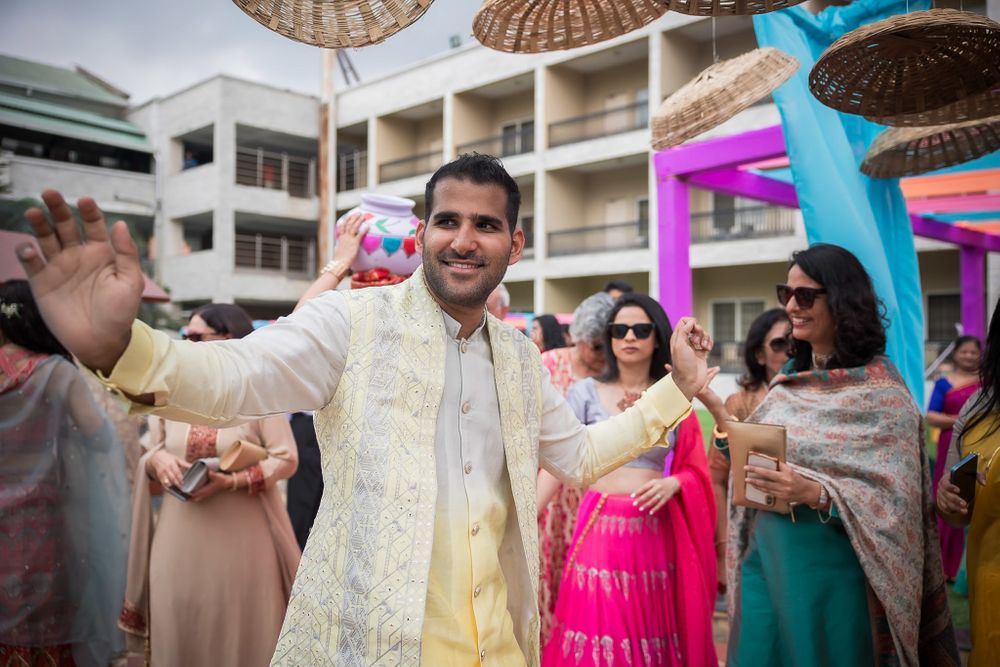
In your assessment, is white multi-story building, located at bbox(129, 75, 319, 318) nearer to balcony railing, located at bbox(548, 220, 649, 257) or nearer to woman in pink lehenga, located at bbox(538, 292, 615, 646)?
balcony railing, located at bbox(548, 220, 649, 257)

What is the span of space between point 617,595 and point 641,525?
35 cm

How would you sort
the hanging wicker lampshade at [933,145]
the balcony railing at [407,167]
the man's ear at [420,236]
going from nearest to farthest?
the man's ear at [420,236] → the hanging wicker lampshade at [933,145] → the balcony railing at [407,167]

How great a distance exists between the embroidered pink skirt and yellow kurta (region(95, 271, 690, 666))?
1.51 m

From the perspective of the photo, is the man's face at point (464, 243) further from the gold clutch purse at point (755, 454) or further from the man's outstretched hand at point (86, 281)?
the gold clutch purse at point (755, 454)

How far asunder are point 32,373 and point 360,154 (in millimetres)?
23843

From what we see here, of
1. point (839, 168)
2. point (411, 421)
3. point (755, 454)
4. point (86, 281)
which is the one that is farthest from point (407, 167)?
point (86, 281)

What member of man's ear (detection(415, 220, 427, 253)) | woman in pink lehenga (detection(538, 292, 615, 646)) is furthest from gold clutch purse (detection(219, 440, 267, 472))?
man's ear (detection(415, 220, 427, 253))

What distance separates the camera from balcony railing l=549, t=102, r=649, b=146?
2003 cm

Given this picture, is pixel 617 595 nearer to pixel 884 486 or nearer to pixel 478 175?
pixel 884 486

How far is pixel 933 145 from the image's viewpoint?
3.80m

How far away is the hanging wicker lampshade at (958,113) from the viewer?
2.99 metres

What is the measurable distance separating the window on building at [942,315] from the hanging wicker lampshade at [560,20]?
1715 centimetres

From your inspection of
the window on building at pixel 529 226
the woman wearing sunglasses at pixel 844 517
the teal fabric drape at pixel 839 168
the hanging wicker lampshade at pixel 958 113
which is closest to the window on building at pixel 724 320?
the window on building at pixel 529 226

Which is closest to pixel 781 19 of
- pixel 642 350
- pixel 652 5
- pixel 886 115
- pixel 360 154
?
pixel 886 115
